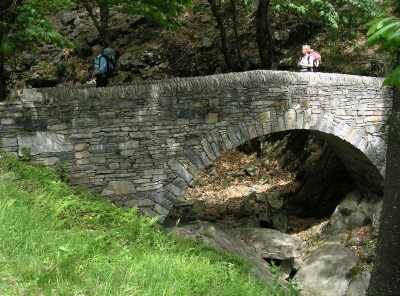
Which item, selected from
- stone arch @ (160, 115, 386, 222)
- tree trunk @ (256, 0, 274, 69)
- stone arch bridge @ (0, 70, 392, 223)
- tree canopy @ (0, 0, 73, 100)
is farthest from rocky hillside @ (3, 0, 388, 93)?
tree canopy @ (0, 0, 73, 100)

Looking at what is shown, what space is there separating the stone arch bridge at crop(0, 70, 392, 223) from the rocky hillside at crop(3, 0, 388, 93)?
172 inches

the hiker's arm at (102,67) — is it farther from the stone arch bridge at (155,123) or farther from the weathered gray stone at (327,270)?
the weathered gray stone at (327,270)

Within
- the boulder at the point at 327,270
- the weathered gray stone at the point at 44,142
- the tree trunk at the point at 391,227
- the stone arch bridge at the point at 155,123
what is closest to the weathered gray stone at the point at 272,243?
the boulder at the point at 327,270

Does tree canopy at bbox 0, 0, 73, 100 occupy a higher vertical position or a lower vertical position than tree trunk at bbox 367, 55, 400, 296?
higher

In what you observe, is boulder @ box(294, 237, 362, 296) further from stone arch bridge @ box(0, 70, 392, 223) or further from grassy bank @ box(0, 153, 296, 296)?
grassy bank @ box(0, 153, 296, 296)

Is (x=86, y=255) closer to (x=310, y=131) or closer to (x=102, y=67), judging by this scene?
(x=102, y=67)

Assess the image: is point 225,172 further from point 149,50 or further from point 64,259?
point 64,259

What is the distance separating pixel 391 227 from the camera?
374 centimetres

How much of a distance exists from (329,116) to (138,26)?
10429 millimetres

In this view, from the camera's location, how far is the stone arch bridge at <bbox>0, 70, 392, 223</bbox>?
5.79m

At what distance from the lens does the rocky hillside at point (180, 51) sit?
11109 millimetres

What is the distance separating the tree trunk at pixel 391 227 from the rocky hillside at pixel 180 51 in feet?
23.4

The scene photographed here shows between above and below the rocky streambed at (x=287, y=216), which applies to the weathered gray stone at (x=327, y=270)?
below

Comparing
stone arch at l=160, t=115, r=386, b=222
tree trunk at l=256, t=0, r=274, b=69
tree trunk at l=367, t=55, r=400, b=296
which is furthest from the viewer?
tree trunk at l=256, t=0, r=274, b=69
